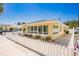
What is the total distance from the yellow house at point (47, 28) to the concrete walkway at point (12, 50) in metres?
0.40

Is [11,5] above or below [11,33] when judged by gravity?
above

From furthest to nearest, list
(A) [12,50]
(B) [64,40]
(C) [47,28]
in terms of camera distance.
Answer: (A) [12,50] → (C) [47,28] → (B) [64,40]

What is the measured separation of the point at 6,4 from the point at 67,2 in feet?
3.80

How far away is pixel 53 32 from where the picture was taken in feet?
13.1

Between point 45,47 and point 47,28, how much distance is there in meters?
0.37

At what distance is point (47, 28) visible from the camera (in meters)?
4.01

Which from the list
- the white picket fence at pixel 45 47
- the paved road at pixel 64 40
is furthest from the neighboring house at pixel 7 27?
the paved road at pixel 64 40

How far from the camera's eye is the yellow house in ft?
12.9

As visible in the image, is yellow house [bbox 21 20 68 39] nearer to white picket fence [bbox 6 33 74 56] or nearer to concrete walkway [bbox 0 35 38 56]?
white picket fence [bbox 6 33 74 56]

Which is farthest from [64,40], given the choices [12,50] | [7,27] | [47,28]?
[7,27]

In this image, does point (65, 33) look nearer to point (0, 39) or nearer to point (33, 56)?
point (33, 56)

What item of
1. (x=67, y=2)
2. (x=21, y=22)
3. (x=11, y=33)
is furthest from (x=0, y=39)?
(x=67, y=2)

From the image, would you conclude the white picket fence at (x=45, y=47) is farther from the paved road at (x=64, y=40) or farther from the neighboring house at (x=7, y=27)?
the neighboring house at (x=7, y=27)

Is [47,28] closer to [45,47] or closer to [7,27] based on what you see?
[45,47]
